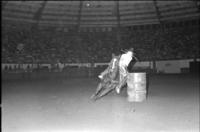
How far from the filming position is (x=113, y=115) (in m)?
5.81

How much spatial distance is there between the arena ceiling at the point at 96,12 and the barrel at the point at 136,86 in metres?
21.2

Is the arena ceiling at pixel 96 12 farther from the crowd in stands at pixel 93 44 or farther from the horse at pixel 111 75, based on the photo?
the horse at pixel 111 75

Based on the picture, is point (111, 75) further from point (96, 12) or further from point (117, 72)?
point (96, 12)

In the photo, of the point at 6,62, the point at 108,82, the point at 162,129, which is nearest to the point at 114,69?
the point at 108,82

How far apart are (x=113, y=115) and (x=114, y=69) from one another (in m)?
2.47

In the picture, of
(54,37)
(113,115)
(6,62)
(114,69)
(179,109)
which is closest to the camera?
(113,115)

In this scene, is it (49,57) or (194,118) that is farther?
(49,57)

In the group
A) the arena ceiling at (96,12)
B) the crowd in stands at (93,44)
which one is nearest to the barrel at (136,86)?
the arena ceiling at (96,12)

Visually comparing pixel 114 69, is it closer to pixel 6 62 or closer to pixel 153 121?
pixel 153 121

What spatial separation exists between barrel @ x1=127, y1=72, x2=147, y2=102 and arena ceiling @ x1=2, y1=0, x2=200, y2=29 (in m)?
21.2

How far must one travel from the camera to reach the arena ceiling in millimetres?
27812

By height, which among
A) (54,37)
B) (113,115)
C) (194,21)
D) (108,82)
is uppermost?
(194,21)

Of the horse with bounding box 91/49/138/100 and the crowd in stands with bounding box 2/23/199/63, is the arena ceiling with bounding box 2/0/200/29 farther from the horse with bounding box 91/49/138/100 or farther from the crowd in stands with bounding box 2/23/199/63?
the horse with bounding box 91/49/138/100

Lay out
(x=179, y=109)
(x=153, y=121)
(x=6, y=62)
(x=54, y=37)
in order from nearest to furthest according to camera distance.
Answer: (x=153, y=121), (x=179, y=109), (x=6, y=62), (x=54, y=37)
